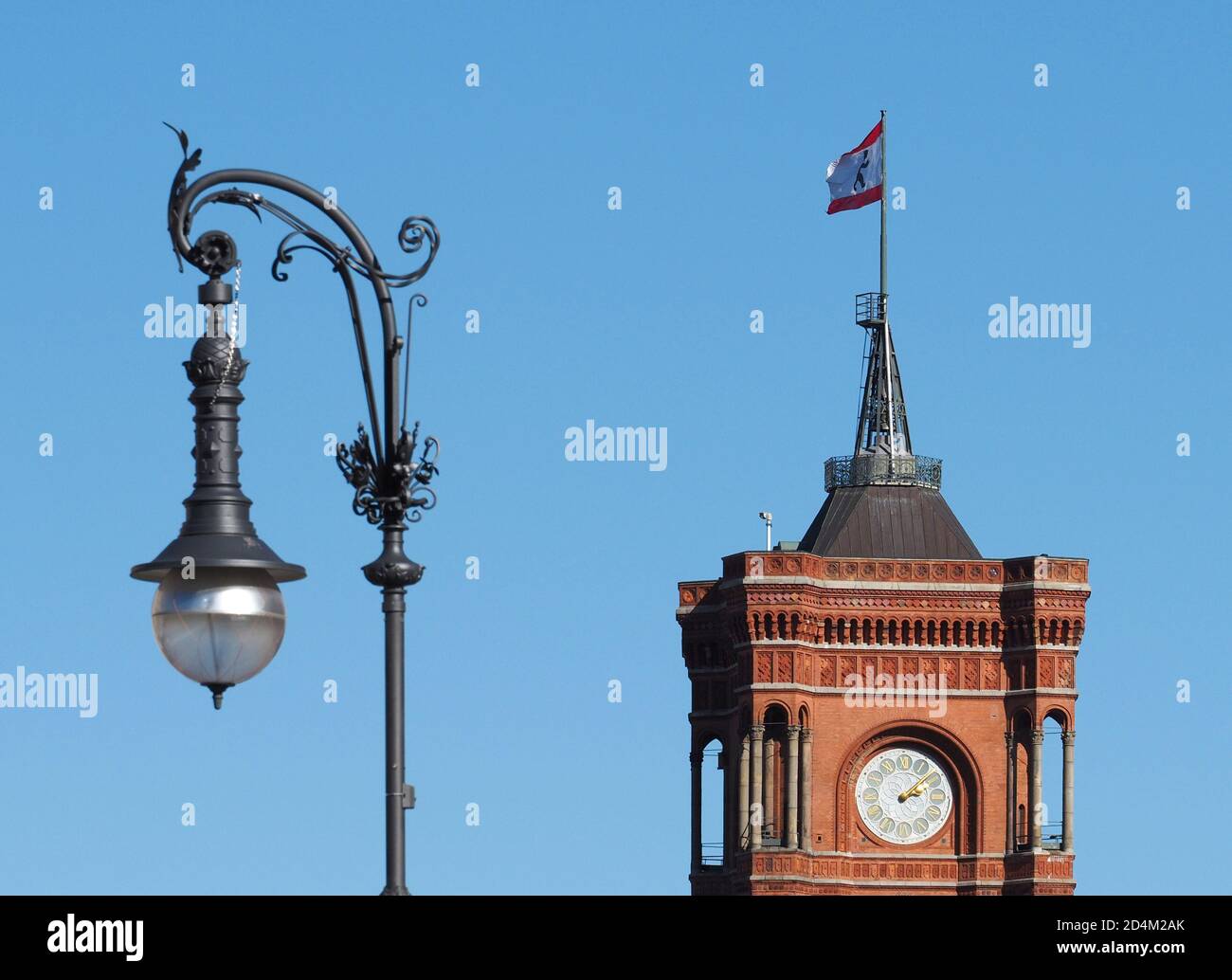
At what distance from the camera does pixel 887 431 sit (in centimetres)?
12294

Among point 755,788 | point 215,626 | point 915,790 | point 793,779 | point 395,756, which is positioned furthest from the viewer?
point 915,790

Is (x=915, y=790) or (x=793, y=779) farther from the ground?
(x=793, y=779)

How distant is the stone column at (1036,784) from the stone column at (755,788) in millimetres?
9003

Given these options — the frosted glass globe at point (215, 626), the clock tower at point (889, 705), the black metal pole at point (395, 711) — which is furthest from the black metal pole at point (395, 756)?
the clock tower at point (889, 705)

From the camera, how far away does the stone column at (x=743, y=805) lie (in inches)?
4589

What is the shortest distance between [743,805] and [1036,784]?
9.74 meters

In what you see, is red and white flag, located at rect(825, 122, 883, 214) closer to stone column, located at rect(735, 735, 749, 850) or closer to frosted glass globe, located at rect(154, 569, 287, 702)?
stone column, located at rect(735, 735, 749, 850)

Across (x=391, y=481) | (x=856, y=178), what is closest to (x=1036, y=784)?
(x=856, y=178)

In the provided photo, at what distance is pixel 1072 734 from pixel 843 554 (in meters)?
9.37

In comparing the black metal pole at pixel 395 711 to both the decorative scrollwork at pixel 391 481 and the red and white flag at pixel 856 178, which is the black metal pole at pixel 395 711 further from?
the red and white flag at pixel 856 178

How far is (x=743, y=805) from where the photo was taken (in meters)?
117

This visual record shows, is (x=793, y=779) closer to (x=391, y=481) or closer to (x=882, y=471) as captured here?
(x=882, y=471)
